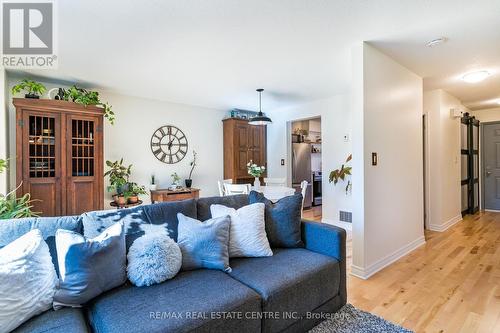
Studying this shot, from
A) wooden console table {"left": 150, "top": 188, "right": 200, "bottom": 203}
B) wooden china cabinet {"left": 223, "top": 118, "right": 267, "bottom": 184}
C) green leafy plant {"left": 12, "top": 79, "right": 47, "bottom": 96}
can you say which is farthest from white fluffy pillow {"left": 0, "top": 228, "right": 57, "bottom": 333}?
wooden china cabinet {"left": 223, "top": 118, "right": 267, "bottom": 184}

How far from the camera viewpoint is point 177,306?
50.3 inches

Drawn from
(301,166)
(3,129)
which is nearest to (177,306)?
(3,129)

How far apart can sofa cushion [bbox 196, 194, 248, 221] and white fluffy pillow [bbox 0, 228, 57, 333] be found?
99cm

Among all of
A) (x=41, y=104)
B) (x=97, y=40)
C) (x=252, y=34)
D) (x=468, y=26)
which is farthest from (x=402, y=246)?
(x=41, y=104)

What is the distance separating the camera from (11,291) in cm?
113

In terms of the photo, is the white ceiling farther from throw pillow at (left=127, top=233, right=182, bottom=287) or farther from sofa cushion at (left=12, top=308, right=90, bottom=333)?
sofa cushion at (left=12, top=308, right=90, bottom=333)

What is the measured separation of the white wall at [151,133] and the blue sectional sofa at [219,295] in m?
2.84

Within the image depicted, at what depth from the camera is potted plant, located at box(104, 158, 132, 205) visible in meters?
3.90

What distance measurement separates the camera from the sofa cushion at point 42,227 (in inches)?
56.2

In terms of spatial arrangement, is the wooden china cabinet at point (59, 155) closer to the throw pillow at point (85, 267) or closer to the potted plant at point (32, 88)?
the potted plant at point (32, 88)

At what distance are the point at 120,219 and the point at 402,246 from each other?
3.21m

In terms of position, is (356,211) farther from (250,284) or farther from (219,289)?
(219,289)

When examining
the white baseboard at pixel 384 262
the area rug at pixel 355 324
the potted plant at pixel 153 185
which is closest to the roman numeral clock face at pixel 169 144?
the potted plant at pixel 153 185

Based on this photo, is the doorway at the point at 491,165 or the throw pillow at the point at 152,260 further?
the doorway at the point at 491,165
